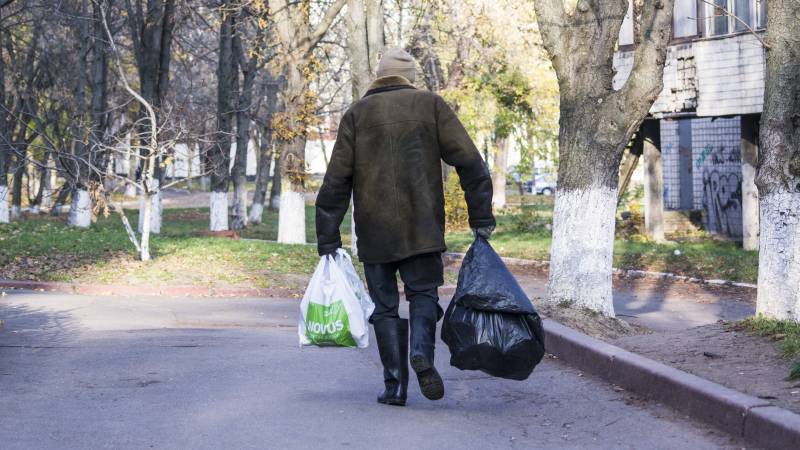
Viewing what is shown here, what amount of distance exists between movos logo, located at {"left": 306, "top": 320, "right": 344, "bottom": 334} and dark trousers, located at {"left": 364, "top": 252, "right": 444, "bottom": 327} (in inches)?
7.6

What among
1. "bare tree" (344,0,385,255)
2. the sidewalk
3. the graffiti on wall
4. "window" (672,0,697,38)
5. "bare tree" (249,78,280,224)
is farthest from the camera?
"bare tree" (249,78,280,224)

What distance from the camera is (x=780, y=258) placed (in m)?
8.45

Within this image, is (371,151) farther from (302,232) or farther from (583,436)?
(302,232)

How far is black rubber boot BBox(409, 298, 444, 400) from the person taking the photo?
6074 millimetres

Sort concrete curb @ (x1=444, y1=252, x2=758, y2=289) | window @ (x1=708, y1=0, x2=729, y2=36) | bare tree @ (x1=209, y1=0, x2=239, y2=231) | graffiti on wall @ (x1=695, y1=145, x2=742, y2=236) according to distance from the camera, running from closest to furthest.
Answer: concrete curb @ (x1=444, y1=252, x2=758, y2=289), window @ (x1=708, y1=0, x2=729, y2=36), graffiti on wall @ (x1=695, y1=145, x2=742, y2=236), bare tree @ (x1=209, y1=0, x2=239, y2=231)

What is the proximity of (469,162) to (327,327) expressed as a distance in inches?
50.3

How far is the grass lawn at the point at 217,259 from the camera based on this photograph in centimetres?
1548

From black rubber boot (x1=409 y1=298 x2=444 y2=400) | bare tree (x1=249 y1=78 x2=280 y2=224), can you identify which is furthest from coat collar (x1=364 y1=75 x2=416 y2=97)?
bare tree (x1=249 y1=78 x2=280 y2=224)

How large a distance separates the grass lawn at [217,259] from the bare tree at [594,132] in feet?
19.3

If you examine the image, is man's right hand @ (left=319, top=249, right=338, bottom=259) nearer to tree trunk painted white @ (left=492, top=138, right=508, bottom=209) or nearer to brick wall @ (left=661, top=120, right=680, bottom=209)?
brick wall @ (left=661, top=120, right=680, bottom=209)

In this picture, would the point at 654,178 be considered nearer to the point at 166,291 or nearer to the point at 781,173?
the point at 166,291

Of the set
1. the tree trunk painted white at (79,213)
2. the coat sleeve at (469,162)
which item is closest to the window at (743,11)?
the coat sleeve at (469,162)

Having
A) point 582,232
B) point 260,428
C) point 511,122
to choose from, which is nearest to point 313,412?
point 260,428

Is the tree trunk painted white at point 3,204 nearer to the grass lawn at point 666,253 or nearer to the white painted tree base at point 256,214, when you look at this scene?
the white painted tree base at point 256,214
